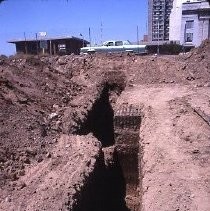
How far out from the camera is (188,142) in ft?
25.4

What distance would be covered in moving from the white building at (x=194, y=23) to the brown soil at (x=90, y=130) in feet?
79.1

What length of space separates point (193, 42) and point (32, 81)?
3161cm

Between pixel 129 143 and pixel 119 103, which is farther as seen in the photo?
pixel 119 103

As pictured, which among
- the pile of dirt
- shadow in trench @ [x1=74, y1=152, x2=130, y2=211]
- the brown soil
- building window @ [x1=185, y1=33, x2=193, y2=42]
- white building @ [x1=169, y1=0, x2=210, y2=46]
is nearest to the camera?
the brown soil

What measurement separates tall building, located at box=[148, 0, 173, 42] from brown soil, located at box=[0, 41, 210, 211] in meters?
38.5

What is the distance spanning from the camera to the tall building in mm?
54406

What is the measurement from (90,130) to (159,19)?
46.6 meters

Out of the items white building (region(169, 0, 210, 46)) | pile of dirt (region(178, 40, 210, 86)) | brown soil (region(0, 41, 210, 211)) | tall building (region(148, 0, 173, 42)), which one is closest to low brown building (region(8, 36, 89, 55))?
white building (region(169, 0, 210, 46))

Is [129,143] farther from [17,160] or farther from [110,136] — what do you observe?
[17,160]

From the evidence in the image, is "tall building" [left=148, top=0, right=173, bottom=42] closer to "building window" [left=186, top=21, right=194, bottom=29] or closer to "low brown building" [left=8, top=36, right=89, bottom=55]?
"building window" [left=186, top=21, right=194, bottom=29]

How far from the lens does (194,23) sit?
136 feet

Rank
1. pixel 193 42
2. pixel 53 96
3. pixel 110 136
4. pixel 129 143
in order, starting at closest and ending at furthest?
1. pixel 129 143
2. pixel 53 96
3. pixel 110 136
4. pixel 193 42

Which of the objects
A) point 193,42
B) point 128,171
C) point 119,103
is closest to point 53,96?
point 119,103

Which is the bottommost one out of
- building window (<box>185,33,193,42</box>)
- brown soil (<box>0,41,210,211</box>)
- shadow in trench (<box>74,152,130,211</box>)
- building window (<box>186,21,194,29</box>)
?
shadow in trench (<box>74,152,130,211</box>)
